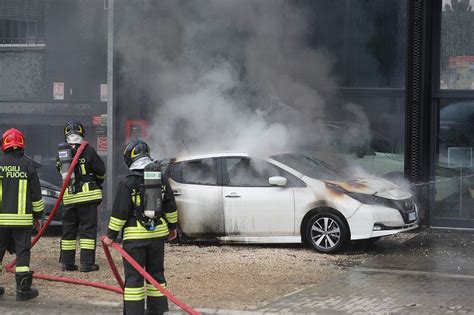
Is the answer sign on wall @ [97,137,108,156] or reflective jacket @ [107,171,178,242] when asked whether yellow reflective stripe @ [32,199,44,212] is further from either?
sign on wall @ [97,137,108,156]

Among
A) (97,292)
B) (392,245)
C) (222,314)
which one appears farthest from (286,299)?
(392,245)

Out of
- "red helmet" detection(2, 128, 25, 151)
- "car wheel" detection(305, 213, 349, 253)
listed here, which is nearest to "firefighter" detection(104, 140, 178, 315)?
"red helmet" detection(2, 128, 25, 151)

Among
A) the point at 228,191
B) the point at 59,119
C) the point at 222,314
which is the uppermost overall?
the point at 59,119

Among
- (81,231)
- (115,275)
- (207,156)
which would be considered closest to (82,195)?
(81,231)

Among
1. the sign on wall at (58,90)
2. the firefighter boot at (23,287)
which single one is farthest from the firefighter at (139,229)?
the sign on wall at (58,90)

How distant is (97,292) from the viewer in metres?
8.38

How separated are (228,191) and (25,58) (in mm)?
6019

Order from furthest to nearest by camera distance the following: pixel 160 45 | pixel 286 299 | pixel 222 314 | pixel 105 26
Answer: pixel 105 26, pixel 160 45, pixel 286 299, pixel 222 314

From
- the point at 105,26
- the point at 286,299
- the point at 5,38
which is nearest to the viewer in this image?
the point at 286,299

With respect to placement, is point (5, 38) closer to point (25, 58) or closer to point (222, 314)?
point (25, 58)

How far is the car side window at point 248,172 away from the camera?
10.8 meters

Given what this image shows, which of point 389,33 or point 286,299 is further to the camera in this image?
point 389,33

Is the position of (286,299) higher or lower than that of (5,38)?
lower

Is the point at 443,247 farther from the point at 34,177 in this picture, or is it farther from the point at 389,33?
the point at 34,177
